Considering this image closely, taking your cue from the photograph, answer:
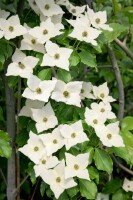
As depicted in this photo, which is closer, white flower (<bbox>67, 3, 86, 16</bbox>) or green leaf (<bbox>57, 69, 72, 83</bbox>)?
green leaf (<bbox>57, 69, 72, 83</bbox>)

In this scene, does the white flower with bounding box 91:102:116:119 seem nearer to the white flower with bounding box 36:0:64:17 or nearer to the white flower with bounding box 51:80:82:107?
the white flower with bounding box 51:80:82:107


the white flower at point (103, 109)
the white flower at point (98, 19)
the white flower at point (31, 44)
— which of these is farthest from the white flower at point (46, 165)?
the white flower at point (98, 19)

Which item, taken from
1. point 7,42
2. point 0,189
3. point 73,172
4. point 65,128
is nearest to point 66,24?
point 7,42

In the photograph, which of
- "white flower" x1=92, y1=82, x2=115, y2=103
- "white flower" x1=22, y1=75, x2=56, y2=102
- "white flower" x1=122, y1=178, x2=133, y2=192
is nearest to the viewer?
"white flower" x1=22, y1=75, x2=56, y2=102

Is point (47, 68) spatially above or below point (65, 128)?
above

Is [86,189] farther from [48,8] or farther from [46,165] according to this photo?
[48,8]

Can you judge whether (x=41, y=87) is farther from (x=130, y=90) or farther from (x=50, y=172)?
(x=130, y=90)

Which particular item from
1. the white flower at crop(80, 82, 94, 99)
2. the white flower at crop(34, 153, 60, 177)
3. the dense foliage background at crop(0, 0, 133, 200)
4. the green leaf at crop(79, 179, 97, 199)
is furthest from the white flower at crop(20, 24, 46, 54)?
the green leaf at crop(79, 179, 97, 199)
